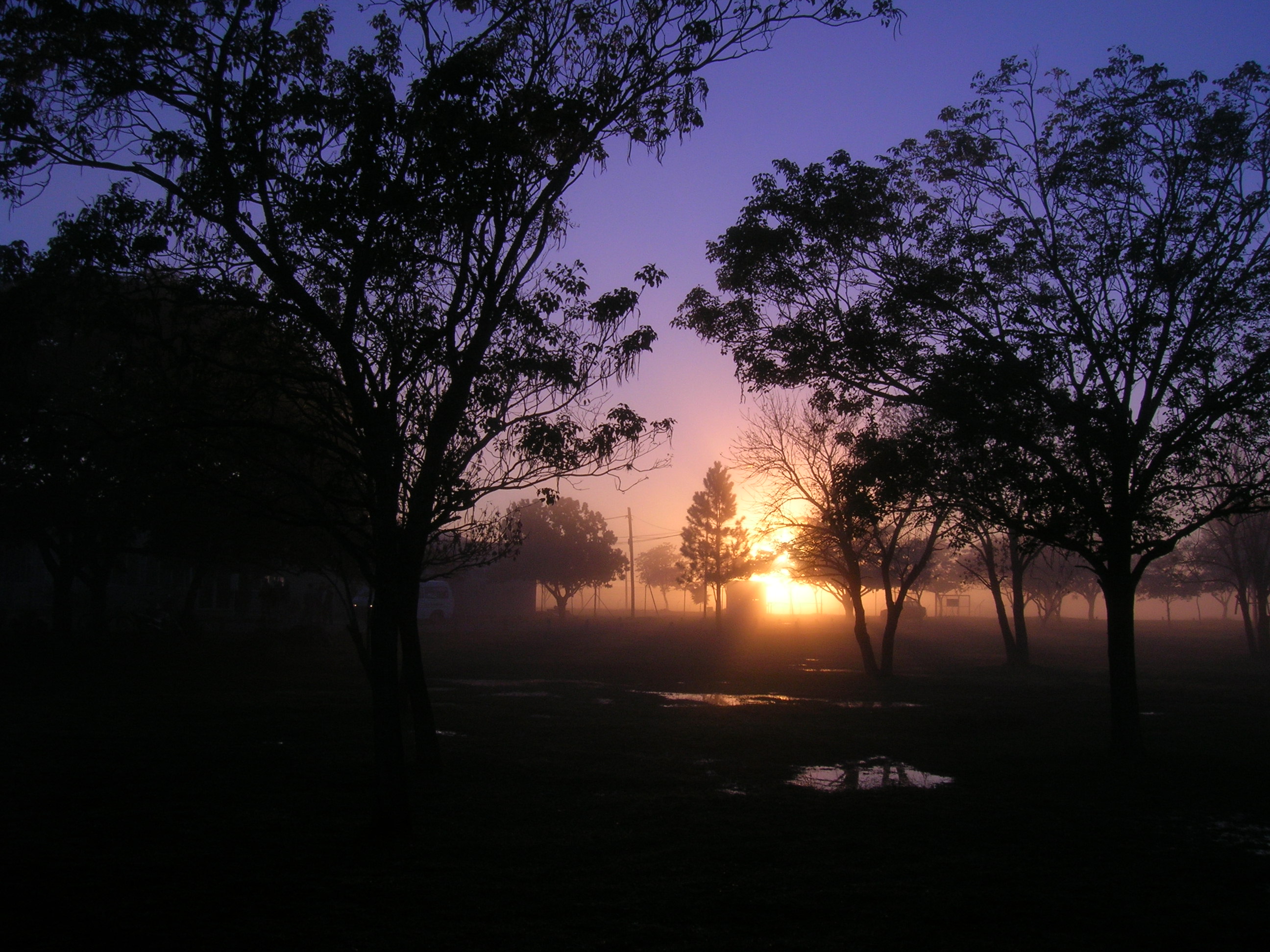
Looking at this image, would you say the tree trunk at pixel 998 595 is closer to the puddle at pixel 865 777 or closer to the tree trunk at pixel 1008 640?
the tree trunk at pixel 1008 640

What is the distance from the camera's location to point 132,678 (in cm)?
2061

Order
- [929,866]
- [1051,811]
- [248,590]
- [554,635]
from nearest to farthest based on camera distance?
[929,866]
[1051,811]
[248,590]
[554,635]

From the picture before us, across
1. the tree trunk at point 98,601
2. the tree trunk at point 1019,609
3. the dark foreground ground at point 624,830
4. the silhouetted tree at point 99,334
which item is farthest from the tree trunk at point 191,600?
the tree trunk at point 1019,609

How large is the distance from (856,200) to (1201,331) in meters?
5.00

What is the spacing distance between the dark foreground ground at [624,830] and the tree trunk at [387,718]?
0.96 feet

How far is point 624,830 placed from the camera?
8.14 meters

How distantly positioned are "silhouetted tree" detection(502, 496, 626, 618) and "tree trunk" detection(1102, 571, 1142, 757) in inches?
2503

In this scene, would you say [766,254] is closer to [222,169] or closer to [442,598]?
[222,169]

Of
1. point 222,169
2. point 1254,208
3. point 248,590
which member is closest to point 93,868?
point 222,169

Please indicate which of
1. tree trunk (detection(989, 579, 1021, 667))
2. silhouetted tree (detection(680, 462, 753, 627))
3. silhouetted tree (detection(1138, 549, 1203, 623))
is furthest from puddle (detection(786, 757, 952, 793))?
silhouetted tree (detection(1138, 549, 1203, 623))

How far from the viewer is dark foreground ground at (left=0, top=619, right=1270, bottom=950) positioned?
18.4ft

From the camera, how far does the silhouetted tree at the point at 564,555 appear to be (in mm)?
76312

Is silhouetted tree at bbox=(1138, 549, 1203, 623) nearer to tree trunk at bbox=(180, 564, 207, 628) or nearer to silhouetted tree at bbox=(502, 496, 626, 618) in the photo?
silhouetted tree at bbox=(502, 496, 626, 618)

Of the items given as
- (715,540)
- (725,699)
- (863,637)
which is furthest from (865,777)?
(715,540)
